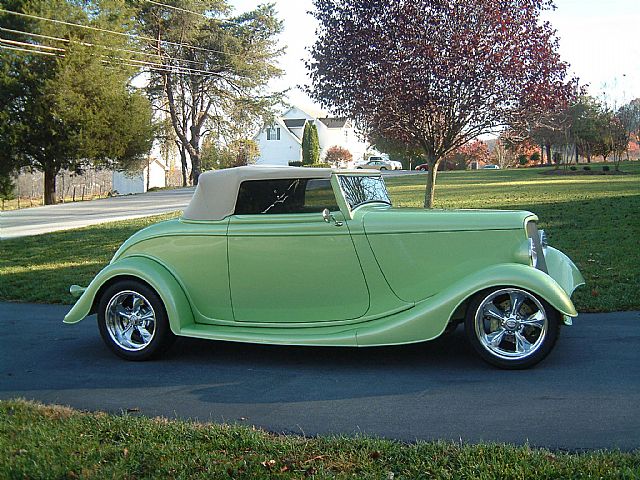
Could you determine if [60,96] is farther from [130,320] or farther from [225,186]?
[225,186]

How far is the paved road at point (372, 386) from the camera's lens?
4.55 metres

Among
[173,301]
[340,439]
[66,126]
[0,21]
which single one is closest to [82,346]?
[173,301]

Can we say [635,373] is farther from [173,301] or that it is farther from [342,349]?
[173,301]

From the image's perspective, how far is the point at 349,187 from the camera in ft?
21.3

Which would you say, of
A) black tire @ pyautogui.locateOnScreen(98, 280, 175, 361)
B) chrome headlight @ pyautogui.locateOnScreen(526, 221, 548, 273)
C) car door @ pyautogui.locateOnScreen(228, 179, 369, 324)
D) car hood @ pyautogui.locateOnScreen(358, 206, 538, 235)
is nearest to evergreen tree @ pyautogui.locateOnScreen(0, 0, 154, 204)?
black tire @ pyautogui.locateOnScreen(98, 280, 175, 361)

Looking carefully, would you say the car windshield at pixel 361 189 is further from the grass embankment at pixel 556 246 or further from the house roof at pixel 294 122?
the house roof at pixel 294 122

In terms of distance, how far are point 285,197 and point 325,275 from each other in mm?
816

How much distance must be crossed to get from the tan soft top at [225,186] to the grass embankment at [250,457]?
95.2 inches

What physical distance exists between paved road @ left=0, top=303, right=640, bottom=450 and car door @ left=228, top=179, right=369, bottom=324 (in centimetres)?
49

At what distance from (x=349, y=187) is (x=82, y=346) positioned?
10.0ft

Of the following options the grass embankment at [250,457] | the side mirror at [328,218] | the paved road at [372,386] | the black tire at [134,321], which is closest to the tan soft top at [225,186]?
the side mirror at [328,218]

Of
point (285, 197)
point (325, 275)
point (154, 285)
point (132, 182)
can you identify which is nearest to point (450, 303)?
point (325, 275)

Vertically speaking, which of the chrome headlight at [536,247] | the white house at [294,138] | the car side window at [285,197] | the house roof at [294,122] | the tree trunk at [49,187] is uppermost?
the house roof at [294,122]

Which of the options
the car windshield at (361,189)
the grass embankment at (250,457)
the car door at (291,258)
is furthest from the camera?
the car windshield at (361,189)
